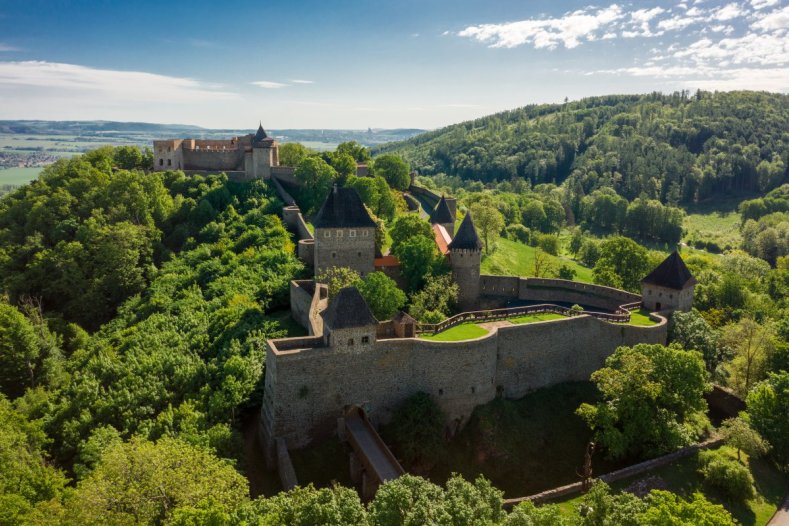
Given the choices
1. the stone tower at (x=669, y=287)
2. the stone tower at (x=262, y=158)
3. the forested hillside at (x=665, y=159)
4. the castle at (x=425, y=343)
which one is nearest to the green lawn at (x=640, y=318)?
the castle at (x=425, y=343)

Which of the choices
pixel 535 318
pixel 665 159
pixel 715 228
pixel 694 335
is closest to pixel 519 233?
pixel 694 335

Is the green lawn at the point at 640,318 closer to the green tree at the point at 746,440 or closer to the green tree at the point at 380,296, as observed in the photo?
the green tree at the point at 746,440

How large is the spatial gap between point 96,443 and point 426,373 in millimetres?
18786

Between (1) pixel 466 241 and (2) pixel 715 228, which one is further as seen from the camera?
(2) pixel 715 228

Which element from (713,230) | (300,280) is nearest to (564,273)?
(300,280)

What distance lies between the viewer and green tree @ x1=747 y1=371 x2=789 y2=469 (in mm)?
34094

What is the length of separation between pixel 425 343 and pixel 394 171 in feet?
180

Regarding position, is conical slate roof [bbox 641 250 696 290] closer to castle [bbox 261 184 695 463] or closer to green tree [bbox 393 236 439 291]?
castle [bbox 261 184 695 463]

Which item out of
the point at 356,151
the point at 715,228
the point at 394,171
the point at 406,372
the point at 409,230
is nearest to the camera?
the point at 406,372

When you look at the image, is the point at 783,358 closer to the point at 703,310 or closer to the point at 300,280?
the point at 703,310

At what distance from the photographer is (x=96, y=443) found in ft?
99.3

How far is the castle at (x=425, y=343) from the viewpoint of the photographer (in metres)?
31.4

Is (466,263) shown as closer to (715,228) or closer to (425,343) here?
(425,343)

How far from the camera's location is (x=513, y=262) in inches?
2918
